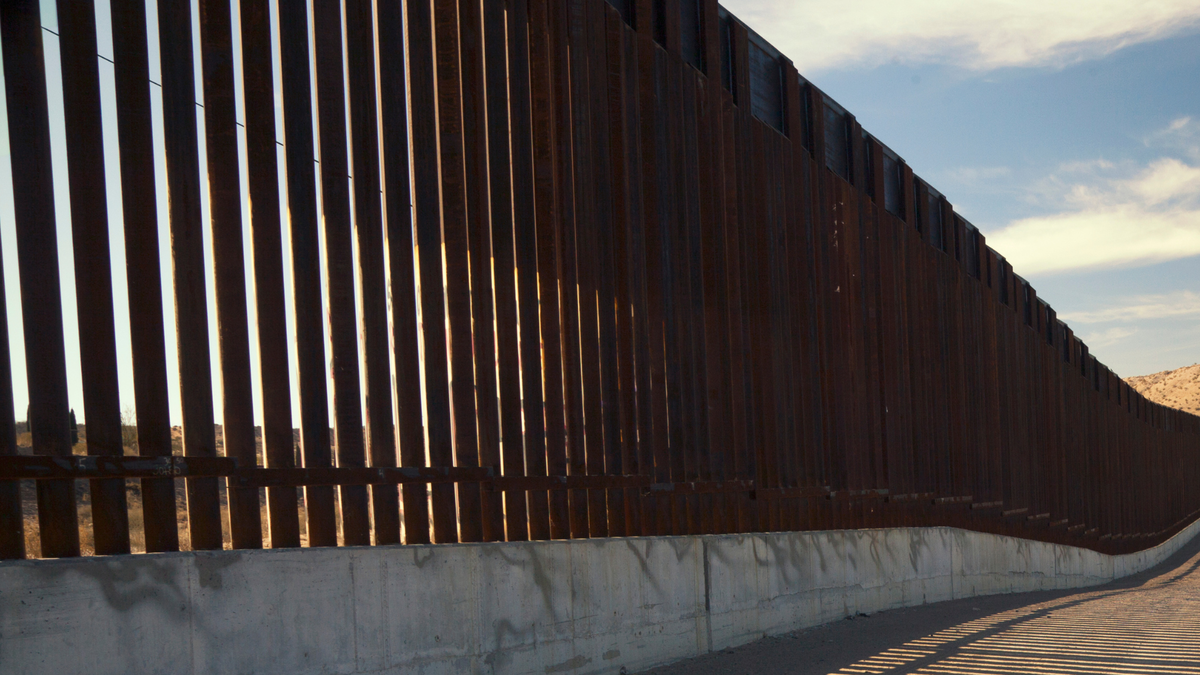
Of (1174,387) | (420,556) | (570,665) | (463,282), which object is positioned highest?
(463,282)

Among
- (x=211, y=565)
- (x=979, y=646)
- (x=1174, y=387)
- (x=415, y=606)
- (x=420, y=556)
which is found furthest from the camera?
(x=1174, y=387)

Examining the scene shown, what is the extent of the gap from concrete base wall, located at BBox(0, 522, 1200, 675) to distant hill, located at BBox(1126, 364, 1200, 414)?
144 metres

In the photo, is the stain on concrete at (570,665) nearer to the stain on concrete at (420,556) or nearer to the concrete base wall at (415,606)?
the concrete base wall at (415,606)

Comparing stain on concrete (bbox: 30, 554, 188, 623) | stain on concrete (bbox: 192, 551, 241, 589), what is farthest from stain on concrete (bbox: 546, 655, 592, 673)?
stain on concrete (bbox: 30, 554, 188, 623)

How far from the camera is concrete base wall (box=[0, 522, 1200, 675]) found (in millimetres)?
4305

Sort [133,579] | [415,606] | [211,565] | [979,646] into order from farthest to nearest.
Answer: [979,646]
[415,606]
[211,565]
[133,579]

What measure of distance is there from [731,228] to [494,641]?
629cm

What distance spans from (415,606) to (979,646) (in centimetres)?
583

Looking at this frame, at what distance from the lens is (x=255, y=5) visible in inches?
227

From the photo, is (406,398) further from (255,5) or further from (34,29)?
(34,29)

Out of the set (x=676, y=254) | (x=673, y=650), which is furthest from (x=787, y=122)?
(x=673, y=650)

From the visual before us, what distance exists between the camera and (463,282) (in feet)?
23.5

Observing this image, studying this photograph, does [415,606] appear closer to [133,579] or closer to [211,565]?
[211,565]

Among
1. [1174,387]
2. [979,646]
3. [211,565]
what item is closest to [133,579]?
[211,565]
